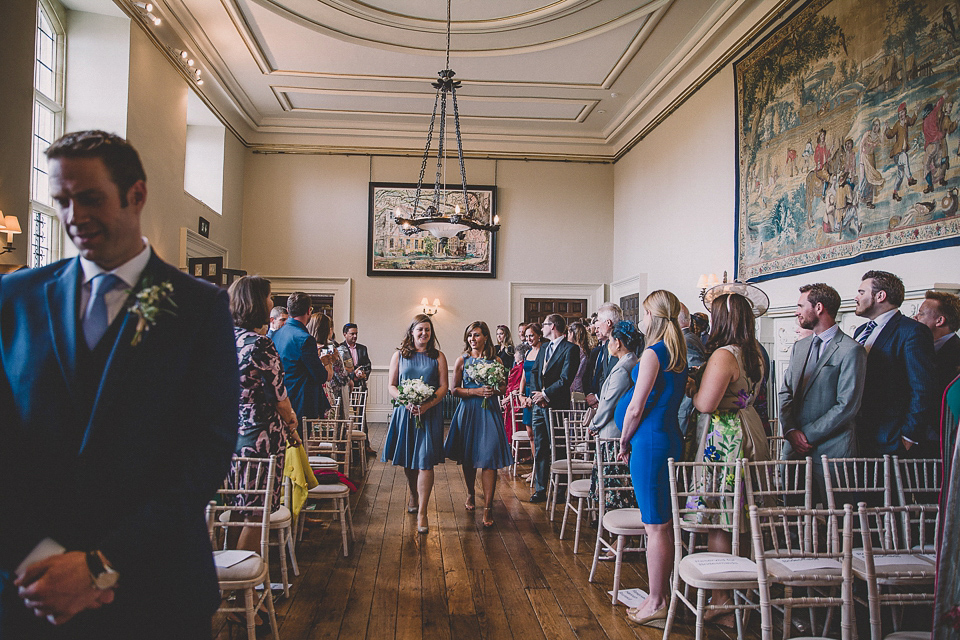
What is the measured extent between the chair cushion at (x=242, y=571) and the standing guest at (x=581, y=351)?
4.24 metres

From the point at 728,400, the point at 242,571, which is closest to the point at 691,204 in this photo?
the point at 728,400

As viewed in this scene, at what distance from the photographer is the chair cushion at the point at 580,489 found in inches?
187

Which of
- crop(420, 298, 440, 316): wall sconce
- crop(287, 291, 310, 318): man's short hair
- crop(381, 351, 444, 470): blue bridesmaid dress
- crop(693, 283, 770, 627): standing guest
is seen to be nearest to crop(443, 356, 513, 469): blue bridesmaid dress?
crop(381, 351, 444, 470): blue bridesmaid dress

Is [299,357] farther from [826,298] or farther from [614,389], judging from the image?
[826,298]

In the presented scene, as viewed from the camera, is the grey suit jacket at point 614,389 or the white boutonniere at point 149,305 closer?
the white boutonniere at point 149,305

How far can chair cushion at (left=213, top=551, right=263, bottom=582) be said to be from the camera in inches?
107

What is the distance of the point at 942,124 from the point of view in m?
4.74

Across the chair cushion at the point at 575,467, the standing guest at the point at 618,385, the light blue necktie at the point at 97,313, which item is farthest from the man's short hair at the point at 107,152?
the chair cushion at the point at 575,467

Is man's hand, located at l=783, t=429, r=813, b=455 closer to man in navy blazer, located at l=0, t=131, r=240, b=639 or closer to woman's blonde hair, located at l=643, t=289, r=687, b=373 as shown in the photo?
woman's blonde hair, located at l=643, t=289, r=687, b=373

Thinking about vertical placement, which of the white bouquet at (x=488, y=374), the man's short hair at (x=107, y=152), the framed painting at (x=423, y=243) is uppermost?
the framed painting at (x=423, y=243)

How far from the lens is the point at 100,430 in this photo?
1.29 meters

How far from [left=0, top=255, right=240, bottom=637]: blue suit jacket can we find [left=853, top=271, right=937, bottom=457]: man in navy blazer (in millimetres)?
3863

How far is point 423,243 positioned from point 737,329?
9717 millimetres

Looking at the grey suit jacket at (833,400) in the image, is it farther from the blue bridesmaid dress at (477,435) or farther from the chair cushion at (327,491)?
the chair cushion at (327,491)
